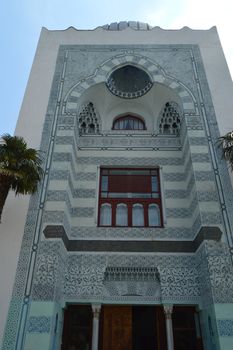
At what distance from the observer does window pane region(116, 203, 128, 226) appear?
8770 millimetres

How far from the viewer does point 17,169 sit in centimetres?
729

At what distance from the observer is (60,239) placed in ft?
24.5

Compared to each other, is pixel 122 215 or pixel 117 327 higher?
pixel 122 215

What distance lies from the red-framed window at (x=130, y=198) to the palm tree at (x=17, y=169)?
7.47 ft

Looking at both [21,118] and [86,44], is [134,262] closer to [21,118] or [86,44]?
[21,118]

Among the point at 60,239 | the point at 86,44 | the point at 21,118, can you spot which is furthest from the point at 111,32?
the point at 60,239

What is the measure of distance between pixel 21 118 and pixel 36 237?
161 inches

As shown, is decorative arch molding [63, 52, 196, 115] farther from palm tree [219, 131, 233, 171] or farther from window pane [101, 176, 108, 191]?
window pane [101, 176, 108, 191]

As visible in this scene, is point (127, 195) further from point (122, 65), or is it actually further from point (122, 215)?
point (122, 65)

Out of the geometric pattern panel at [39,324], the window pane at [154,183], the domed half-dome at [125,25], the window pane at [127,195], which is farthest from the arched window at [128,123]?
the geometric pattern panel at [39,324]

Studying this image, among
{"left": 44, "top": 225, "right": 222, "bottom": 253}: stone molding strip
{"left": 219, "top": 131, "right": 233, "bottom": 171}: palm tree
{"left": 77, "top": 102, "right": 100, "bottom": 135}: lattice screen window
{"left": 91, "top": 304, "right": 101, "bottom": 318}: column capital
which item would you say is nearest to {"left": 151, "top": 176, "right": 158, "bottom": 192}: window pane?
{"left": 44, "top": 225, "right": 222, "bottom": 253}: stone molding strip

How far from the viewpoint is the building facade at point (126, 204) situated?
23.5 feet

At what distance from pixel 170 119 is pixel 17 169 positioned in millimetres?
5814

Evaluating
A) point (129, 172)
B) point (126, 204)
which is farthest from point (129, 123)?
point (126, 204)
